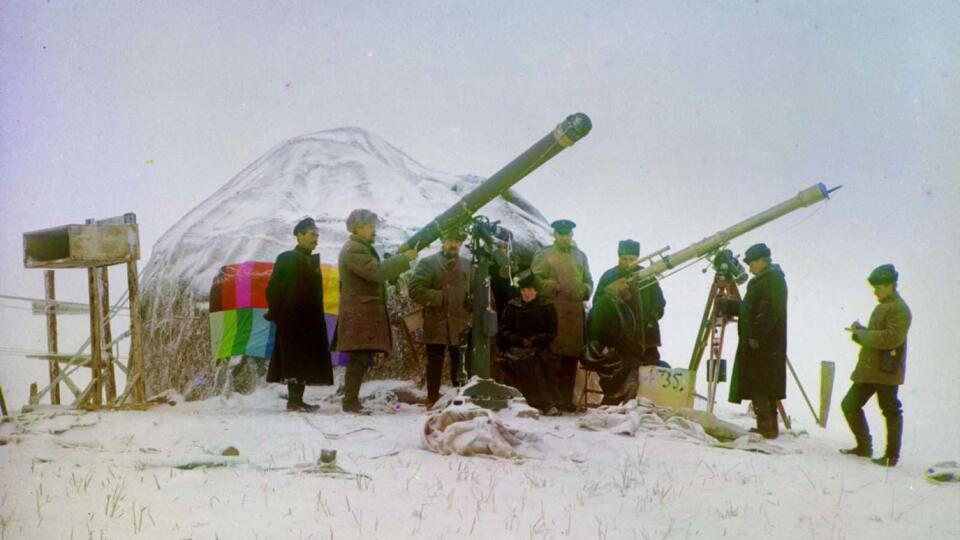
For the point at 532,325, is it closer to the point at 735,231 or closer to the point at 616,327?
the point at 616,327

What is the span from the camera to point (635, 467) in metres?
4.61

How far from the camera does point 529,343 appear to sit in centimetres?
714


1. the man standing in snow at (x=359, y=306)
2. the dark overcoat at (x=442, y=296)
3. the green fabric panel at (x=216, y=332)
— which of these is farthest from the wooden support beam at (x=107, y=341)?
the dark overcoat at (x=442, y=296)

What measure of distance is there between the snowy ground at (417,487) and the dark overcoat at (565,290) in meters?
1.57

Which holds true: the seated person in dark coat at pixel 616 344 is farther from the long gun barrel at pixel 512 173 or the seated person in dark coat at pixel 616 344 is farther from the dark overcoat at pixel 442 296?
the long gun barrel at pixel 512 173

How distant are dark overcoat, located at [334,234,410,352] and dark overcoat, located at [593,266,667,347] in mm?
2064

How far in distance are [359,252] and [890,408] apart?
3.96 m

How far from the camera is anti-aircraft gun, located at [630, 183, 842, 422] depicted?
23.2 ft

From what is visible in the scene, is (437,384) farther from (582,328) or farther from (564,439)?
(564,439)

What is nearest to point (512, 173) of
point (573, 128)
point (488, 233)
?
point (488, 233)

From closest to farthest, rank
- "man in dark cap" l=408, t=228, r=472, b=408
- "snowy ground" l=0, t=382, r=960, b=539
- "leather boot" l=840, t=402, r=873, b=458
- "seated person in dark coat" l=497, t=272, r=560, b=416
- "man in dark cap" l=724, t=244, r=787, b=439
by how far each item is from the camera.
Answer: "snowy ground" l=0, t=382, r=960, b=539, "leather boot" l=840, t=402, r=873, b=458, "man in dark cap" l=724, t=244, r=787, b=439, "man in dark cap" l=408, t=228, r=472, b=408, "seated person in dark coat" l=497, t=272, r=560, b=416

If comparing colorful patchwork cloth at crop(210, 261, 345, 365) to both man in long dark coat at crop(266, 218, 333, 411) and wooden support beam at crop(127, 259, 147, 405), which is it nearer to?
wooden support beam at crop(127, 259, 147, 405)

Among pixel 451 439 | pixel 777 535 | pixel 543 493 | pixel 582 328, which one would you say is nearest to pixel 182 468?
pixel 451 439

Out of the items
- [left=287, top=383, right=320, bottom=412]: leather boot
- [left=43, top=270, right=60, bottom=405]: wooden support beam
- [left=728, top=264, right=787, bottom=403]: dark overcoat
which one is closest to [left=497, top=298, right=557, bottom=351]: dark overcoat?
[left=728, top=264, right=787, bottom=403]: dark overcoat
